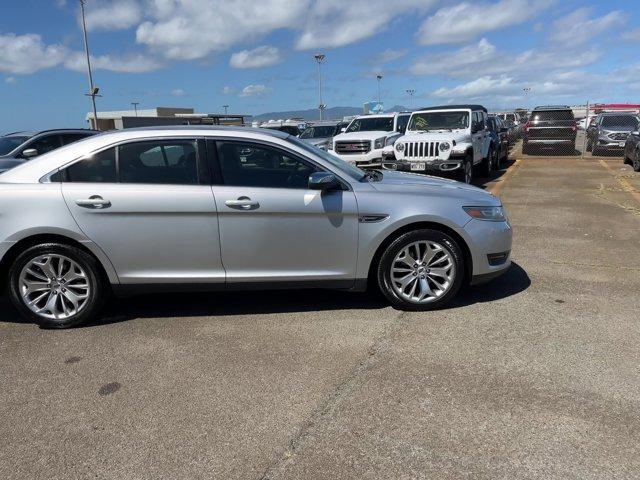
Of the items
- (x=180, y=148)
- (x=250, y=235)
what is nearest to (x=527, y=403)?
(x=250, y=235)

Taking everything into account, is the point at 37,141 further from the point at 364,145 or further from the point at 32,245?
the point at 32,245

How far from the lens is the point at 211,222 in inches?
173

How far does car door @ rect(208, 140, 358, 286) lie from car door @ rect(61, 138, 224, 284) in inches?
5.7

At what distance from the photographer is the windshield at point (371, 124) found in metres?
16.6

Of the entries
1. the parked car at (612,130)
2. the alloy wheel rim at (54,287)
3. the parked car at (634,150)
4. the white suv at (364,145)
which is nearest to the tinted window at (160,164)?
the alloy wheel rim at (54,287)

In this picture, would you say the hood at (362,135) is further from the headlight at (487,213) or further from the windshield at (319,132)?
the headlight at (487,213)

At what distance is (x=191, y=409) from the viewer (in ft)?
10.6

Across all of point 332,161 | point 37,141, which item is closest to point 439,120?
point 37,141

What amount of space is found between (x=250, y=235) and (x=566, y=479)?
9.20ft

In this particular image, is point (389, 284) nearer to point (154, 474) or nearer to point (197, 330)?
point (197, 330)

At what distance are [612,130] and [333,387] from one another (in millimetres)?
20236

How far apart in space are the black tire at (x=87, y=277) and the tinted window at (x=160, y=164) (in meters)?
0.73

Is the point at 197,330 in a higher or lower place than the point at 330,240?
lower

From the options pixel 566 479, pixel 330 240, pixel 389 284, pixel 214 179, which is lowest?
pixel 566 479
